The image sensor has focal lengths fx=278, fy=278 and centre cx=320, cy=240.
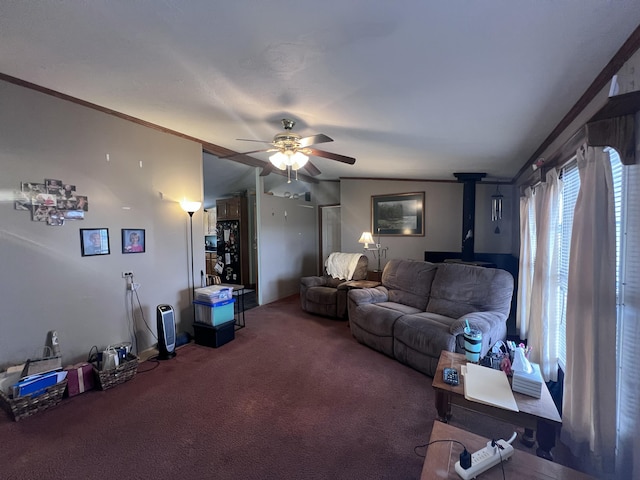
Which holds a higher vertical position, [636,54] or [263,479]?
[636,54]

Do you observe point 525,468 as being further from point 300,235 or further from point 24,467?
point 300,235

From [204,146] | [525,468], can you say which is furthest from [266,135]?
[525,468]

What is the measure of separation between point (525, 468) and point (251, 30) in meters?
2.43

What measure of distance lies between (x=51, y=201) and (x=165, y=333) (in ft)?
5.40

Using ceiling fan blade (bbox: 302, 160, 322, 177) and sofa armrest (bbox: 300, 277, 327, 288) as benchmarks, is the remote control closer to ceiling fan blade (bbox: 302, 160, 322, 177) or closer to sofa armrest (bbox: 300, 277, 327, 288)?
ceiling fan blade (bbox: 302, 160, 322, 177)

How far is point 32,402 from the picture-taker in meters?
2.13

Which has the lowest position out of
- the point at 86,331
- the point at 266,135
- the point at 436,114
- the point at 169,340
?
the point at 169,340

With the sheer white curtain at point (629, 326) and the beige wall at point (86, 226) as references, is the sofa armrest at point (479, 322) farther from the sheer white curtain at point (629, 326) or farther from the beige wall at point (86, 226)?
the beige wall at point (86, 226)

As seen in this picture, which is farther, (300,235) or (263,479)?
(300,235)

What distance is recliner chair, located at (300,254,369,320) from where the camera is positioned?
176 inches

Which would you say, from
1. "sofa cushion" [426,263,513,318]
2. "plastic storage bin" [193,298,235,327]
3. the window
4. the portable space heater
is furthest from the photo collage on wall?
the window

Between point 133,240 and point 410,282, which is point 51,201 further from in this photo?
point 410,282

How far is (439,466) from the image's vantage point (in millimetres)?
1218

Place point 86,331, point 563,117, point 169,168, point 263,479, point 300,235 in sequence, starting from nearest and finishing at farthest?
1. point 263,479
2. point 563,117
3. point 86,331
4. point 169,168
5. point 300,235
